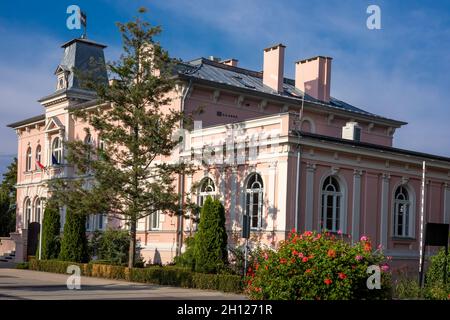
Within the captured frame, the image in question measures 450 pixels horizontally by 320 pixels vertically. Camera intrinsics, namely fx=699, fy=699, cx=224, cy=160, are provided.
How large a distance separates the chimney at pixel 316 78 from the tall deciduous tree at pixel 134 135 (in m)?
13.8

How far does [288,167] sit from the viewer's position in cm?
2580

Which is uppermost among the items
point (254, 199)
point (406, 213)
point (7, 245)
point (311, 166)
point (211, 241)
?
point (311, 166)

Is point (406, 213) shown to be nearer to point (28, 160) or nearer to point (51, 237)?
point (51, 237)

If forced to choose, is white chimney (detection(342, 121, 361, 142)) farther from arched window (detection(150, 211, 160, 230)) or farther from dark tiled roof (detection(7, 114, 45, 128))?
dark tiled roof (detection(7, 114, 45, 128))

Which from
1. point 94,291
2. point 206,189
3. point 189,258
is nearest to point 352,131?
point 206,189

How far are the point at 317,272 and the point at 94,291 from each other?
32.4 feet

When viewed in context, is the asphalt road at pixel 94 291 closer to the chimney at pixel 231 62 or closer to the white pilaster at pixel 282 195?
the white pilaster at pixel 282 195

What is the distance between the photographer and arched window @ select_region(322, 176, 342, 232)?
27.4 m

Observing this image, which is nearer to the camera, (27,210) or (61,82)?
(61,82)

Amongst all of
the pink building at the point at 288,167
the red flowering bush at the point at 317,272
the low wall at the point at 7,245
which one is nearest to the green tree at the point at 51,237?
the pink building at the point at 288,167

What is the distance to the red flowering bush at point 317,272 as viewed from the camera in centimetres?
1277

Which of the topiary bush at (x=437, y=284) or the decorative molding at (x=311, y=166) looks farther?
the decorative molding at (x=311, y=166)

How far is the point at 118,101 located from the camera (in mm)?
26500
